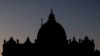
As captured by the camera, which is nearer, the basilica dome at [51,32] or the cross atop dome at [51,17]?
the basilica dome at [51,32]

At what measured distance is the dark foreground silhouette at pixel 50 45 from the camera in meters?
68.9

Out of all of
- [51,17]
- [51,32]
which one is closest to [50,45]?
[51,32]

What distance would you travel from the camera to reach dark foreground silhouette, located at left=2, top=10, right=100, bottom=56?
226 feet

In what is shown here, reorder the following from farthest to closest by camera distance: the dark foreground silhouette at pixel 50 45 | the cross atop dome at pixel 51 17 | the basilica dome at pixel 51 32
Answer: the cross atop dome at pixel 51 17 → the basilica dome at pixel 51 32 → the dark foreground silhouette at pixel 50 45

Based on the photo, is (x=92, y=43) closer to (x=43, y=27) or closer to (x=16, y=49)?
(x=43, y=27)

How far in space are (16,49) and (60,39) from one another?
8.85 metres

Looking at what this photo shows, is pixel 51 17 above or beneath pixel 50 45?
above

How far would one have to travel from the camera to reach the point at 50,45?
6962cm

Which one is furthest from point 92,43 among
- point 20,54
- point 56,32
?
point 20,54

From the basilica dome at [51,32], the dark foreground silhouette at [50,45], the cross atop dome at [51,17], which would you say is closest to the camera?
the dark foreground silhouette at [50,45]

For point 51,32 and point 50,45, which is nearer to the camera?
point 50,45

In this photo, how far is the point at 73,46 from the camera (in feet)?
231

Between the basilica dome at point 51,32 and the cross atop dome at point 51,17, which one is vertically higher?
the cross atop dome at point 51,17

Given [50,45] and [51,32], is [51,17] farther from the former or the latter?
[50,45]
